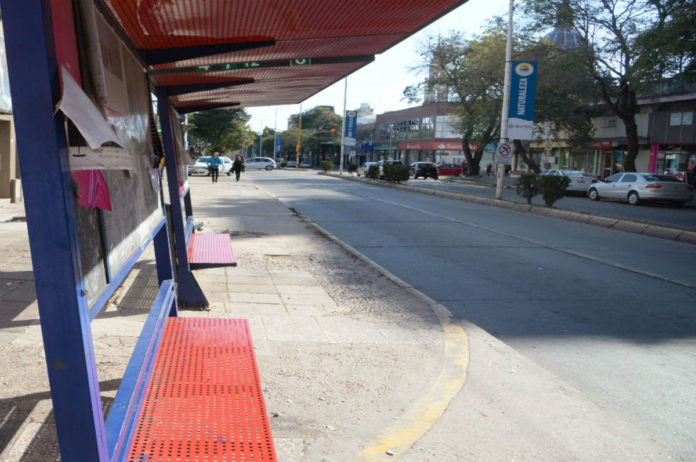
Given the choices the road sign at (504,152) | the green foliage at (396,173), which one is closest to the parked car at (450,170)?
the green foliage at (396,173)

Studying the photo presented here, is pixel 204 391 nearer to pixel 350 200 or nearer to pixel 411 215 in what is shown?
pixel 411 215

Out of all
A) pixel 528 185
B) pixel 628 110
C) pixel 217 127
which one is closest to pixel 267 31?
pixel 528 185

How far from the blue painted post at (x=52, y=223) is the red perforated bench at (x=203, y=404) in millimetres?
540

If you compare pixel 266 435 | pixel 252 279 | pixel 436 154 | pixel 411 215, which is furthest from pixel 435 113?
pixel 266 435

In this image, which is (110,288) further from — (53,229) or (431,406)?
(431,406)

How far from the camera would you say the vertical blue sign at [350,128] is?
55.6 m

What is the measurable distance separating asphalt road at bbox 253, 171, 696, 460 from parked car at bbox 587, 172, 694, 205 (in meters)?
13.2

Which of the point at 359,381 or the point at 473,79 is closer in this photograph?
the point at 359,381

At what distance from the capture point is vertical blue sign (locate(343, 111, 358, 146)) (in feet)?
182

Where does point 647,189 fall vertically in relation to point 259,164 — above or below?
above

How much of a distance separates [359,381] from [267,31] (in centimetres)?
260

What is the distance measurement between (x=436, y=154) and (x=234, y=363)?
77.6 metres

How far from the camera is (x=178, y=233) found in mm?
5934

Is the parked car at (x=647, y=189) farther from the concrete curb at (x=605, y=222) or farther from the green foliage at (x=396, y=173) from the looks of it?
the green foliage at (x=396, y=173)
